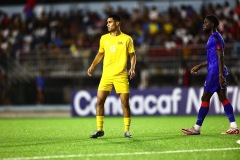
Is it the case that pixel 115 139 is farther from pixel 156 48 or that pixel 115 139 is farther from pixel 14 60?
pixel 14 60

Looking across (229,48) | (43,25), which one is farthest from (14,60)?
(229,48)

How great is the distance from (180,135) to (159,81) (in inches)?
478

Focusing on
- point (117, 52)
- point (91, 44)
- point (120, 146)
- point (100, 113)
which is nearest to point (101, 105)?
point (100, 113)

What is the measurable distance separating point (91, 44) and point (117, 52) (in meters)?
14.9

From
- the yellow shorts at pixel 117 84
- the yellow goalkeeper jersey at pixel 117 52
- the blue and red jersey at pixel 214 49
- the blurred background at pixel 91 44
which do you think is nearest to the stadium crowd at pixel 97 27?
the blurred background at pixel 91 44

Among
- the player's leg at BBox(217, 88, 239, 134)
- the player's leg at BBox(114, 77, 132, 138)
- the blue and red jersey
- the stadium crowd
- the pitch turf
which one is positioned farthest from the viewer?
the stadium crowd

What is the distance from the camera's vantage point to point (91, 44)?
26.6 metres

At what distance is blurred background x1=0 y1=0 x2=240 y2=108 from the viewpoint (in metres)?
23.8

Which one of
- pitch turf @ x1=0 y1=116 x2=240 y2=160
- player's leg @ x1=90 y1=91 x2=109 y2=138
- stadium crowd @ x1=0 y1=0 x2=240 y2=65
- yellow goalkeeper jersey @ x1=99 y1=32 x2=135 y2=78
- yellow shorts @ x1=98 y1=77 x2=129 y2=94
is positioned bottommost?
pitch turf @ x1=0 y1=116 x2=240 y2=160

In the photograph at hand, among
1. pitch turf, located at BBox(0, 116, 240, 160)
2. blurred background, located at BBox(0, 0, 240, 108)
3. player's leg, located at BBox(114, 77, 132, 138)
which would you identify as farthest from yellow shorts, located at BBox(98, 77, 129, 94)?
blurred background, located at BBox(0, 0, 240, 108)

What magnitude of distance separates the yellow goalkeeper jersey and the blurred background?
10.9m

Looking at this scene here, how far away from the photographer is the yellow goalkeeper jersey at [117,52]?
38.7ft

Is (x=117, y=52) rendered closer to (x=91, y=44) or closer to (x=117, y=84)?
(x=117, y=84)

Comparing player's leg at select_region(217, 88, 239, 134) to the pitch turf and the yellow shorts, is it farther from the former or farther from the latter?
the yellow shorts
